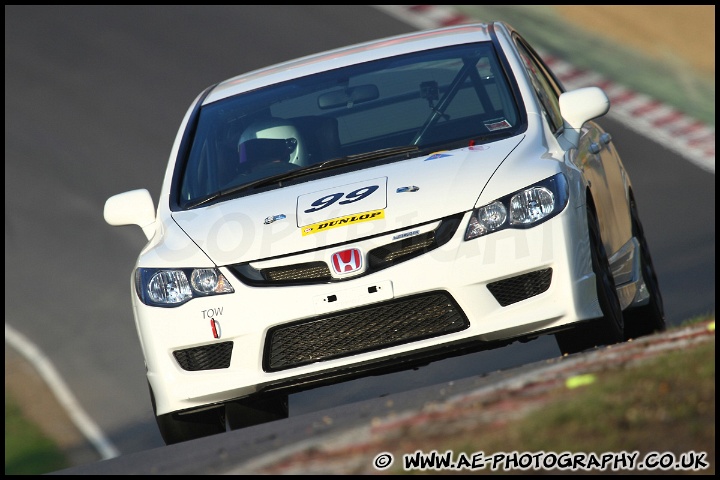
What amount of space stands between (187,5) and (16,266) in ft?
26.6

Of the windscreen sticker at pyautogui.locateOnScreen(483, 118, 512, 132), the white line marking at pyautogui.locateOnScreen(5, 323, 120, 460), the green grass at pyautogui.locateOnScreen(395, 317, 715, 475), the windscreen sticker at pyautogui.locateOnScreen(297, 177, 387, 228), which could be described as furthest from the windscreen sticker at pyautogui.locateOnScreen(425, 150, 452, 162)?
the white line marking at pyautogui.locateOnScreen(5, 323, 120, 460)

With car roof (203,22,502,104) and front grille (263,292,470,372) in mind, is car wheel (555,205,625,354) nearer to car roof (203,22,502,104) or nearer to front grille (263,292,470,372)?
front grille (263,292,470,372)

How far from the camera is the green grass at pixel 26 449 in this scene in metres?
8.91

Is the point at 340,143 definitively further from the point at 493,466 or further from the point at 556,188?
the point at 493,466

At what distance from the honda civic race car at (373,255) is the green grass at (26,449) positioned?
2.66m

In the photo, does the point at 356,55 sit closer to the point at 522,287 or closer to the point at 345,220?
the point at 345,220

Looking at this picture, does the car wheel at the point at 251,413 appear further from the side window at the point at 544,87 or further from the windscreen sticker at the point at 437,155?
the side window at the point at 544,87

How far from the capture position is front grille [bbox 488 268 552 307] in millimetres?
5828

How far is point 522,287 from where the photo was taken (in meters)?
5.85

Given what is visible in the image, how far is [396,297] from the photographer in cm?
574

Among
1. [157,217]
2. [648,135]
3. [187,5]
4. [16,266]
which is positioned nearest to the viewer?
[157,217]

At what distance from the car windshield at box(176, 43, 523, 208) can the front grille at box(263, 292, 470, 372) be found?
88cm

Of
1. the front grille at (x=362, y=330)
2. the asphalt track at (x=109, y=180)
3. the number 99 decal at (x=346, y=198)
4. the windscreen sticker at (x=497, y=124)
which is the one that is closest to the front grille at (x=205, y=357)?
the front grille at (x=362, y=330)

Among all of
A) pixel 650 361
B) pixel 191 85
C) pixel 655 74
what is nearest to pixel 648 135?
pixel 655 74
